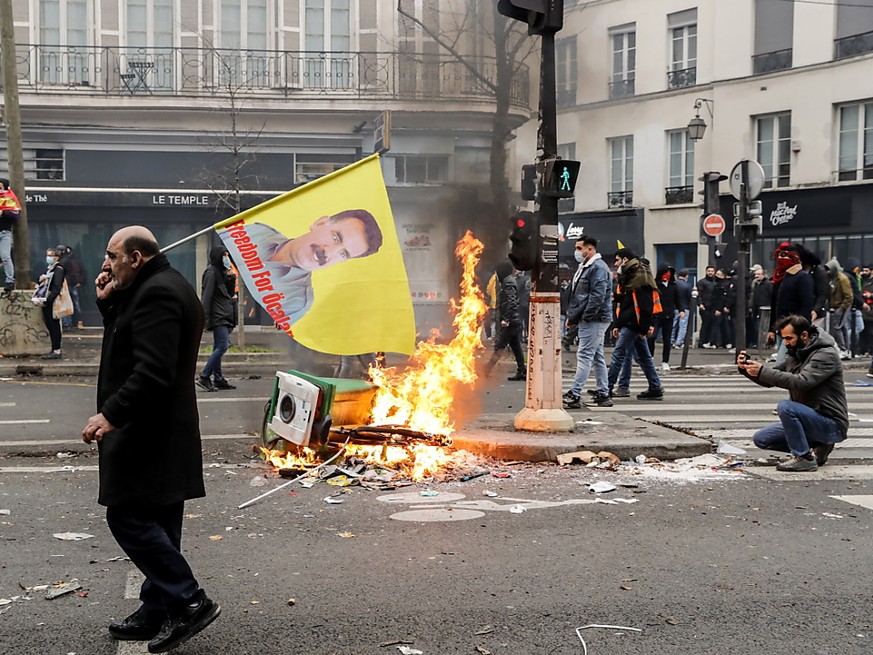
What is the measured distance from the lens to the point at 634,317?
37.0 ft

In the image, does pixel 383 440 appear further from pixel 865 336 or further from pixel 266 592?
pixel 865 336

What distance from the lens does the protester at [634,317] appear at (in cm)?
1127

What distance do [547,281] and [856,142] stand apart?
64.5ft

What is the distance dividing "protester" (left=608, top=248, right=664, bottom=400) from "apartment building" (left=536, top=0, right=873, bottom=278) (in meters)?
10.9

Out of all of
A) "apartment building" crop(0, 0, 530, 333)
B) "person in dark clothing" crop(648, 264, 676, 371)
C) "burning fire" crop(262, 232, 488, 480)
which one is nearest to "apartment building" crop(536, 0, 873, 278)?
"apartment building" crop(0, 0, 530, 333)

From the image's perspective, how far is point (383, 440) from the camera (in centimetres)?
742

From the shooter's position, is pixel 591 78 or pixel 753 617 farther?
pixel 591 78

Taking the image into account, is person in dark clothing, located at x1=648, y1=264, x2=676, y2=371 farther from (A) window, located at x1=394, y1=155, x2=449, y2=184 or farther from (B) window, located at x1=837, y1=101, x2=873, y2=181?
(B) window, located at x1=837, y1=101, x2=873, y2=181

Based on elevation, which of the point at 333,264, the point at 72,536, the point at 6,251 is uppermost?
the point at 6,251

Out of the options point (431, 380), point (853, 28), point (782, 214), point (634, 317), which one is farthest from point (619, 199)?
point (431, 380)

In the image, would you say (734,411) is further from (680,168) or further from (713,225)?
(680,168)

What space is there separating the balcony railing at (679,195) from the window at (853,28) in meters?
5.34

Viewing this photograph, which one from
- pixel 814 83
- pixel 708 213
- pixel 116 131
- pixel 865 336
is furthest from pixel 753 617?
pixel 814 83

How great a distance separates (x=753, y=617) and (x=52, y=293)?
13.2 m
